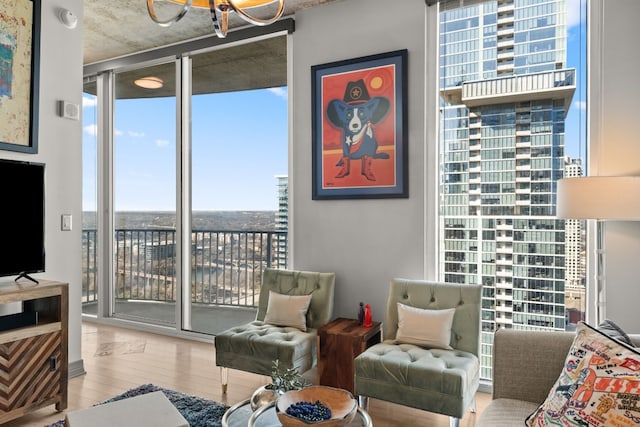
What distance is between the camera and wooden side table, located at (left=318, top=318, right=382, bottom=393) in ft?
9.17

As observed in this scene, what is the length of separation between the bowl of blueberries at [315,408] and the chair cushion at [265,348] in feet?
3.39

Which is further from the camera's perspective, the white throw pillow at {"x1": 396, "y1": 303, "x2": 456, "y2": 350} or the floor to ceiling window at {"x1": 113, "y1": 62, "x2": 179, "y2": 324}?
the floor to ceiling window at {"x1": 113, "y1": 62, "x2": 179, "y2": 324}

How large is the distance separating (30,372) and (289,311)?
1608 mm

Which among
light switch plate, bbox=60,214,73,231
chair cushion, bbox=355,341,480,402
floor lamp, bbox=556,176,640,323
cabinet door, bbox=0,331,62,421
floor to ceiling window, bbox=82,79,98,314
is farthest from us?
floor to ceiling window, bbox=82,79,98,314

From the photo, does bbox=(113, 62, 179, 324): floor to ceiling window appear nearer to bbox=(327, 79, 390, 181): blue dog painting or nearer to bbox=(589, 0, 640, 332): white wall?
bbox=(327, 79, 390, 181): blue dog painting

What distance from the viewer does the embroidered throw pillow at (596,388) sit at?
1404 millimetres

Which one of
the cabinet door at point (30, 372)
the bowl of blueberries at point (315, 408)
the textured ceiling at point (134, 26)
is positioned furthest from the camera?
the textured ceiling at point (134, 26)

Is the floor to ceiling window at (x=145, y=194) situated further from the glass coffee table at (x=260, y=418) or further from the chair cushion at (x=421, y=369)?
the glass coffee table at (x=260, y=418)

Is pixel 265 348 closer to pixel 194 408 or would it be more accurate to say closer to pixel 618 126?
pixel 194 408

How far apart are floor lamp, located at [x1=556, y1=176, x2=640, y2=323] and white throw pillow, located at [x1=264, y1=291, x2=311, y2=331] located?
176cm

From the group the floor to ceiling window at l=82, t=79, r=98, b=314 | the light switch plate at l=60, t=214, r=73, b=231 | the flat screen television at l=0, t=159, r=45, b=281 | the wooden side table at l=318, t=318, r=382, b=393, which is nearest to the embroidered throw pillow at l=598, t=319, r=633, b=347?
the wooden side table at l=318, t=318, r=382, b=393

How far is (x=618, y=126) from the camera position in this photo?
2.65 meters

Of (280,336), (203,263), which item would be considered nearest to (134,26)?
(203,263)

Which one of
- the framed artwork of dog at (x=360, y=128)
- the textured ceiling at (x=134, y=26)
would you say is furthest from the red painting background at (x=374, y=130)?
the textured ceiling at (x=134, y=26)
